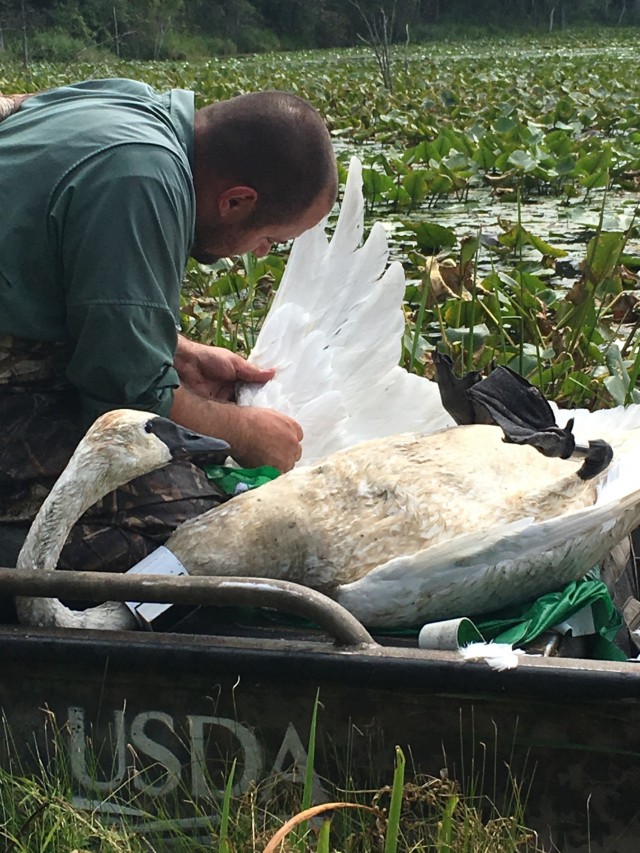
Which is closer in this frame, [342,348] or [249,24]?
[342,348]

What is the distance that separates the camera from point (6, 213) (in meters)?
2.71

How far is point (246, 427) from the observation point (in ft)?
10.4

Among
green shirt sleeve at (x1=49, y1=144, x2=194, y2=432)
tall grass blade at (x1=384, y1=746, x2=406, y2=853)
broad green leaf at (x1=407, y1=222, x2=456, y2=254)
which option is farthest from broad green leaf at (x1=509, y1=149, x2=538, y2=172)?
tall grass blade at (x1=384, y1=746, x2=406, y2=853)

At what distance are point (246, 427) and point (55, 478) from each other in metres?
0.54

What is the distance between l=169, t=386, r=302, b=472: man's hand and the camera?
3.05m

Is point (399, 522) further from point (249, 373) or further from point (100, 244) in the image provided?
point (249, 373)

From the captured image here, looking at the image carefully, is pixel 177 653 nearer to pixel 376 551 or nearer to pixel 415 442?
pixel 376 551

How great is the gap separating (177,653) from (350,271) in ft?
6.24

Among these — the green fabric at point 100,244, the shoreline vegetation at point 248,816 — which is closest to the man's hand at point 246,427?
the green fabric at point 100,244

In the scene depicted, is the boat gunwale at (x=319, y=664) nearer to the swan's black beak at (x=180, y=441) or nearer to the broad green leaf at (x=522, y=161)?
the swan's black beak at (x=180, y=441)

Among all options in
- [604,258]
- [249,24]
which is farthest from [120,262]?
[249,24]

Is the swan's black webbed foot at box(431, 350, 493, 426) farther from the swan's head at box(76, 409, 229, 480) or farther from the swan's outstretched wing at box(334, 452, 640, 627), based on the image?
the swan's head at box(76, 409, 229, 480)

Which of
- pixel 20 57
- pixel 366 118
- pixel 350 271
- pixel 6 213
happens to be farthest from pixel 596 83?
pixel 20 57

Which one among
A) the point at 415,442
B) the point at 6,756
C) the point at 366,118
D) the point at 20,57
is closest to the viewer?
the point at 6,756
